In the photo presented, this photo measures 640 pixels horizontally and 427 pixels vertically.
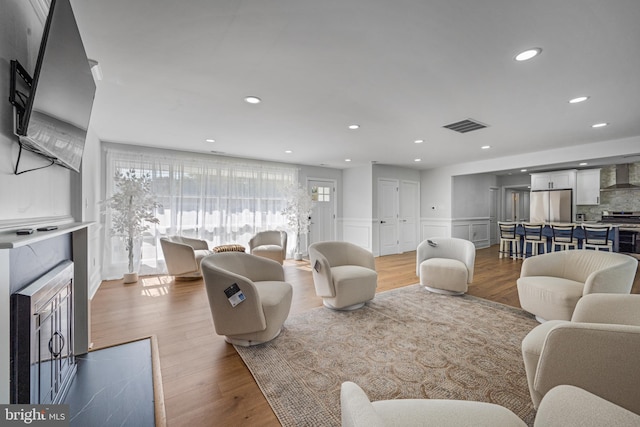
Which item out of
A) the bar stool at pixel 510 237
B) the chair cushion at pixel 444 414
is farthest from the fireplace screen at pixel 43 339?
the bar stool at pixel 510 237

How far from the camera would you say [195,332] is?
2.69 meters

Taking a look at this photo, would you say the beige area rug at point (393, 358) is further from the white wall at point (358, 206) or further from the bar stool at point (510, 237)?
the bar stool at point (510, 237)

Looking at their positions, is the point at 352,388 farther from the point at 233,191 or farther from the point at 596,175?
the point at 596,175

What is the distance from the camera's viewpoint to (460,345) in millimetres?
2393

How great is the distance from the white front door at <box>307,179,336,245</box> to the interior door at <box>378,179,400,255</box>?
1337mm

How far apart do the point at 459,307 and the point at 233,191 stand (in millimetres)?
4735

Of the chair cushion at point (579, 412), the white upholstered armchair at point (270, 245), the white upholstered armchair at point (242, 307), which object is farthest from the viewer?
the white upholstered armchair at point (270, 245)

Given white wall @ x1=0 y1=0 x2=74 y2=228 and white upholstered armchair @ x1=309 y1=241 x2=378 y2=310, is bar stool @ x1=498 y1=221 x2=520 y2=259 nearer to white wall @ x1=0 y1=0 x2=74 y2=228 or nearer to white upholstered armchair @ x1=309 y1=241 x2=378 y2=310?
white upholstered armchair @ x1=309 y1=241 x2=378 y2=310

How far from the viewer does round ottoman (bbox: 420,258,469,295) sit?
3643 millimetres

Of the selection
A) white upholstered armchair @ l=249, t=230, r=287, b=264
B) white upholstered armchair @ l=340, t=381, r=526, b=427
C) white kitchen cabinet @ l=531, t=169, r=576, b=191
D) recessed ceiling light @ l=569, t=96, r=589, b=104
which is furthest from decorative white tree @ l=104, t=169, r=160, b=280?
white kitchen cabinet @ l=531, t=169, r=576, b=191

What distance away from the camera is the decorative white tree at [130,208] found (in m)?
4.44

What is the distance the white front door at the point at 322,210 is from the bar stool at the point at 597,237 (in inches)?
216

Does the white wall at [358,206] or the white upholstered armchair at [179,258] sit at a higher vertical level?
the white wall at [358,206]

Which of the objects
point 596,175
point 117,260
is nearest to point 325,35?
point 117,260
